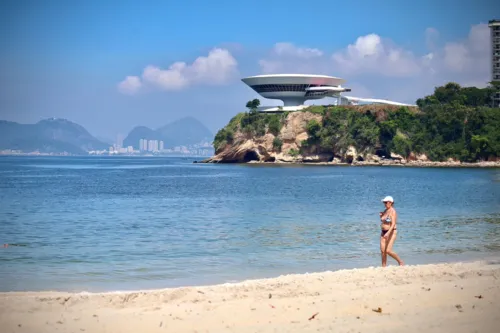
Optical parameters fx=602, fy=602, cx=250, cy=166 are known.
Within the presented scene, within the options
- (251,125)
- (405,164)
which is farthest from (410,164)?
(251,125)

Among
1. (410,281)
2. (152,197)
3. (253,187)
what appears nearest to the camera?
(410,281)

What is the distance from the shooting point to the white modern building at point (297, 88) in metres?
106

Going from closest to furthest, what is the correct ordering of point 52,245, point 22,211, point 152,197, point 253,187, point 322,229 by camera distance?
1. point 52,245
2. point 322,229
3. point 22,211
4. point 152,197
5. point 253,187

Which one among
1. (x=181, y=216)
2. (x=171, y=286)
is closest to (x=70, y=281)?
(x=171, y=286)

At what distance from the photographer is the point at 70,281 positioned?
12188 mm

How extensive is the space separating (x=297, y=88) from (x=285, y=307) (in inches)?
4010

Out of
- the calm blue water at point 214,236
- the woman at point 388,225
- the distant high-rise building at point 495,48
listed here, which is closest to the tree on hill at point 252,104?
the distant high-rise building at point 495,48

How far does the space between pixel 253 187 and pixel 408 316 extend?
34.7m

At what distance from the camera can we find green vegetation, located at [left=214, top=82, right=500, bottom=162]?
267 ft

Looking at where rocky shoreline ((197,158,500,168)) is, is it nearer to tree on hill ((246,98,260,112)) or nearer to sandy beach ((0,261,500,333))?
tree on hill ((246,98,260,112))

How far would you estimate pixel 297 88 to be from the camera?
358 feet

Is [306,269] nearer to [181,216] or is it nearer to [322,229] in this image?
[322,229]

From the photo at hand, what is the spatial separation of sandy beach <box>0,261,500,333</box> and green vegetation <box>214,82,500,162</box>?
238 feet

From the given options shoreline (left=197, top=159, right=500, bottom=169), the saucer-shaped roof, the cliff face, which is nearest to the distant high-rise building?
the saucer-shaped roof
